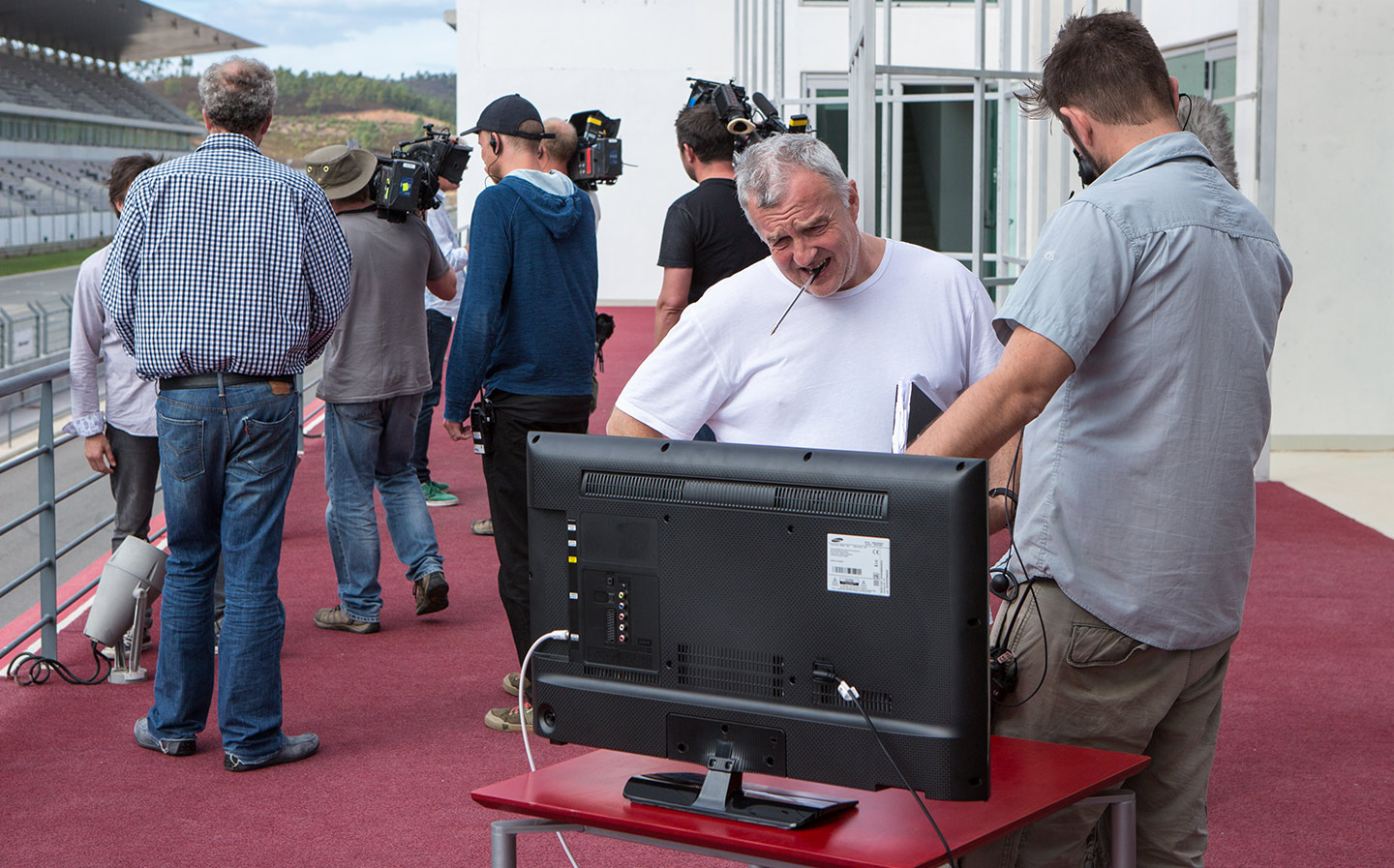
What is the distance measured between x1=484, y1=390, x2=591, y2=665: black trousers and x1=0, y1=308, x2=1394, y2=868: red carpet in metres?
0.45

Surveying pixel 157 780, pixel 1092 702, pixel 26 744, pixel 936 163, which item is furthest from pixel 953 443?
pixel 936 163

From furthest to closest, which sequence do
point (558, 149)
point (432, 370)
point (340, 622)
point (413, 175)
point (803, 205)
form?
point (432, 370), point (340, 622), point (413, 175), point (558, 149), point (803, 205)

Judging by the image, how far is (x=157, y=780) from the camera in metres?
3.44

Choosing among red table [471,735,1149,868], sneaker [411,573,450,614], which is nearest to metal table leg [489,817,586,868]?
red table [471,735,1149,868]

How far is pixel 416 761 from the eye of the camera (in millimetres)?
3617

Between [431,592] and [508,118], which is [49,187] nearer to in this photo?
[431,592]

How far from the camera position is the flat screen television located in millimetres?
1403

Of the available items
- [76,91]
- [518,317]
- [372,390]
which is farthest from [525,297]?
[76,91]

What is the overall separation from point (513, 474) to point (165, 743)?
117cm

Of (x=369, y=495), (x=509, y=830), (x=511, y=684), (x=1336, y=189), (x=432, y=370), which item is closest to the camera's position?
(x=509, y=830)

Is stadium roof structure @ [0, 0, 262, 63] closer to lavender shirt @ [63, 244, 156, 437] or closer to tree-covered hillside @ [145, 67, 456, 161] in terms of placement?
tree-covered hillside @ [145, 67, 456, 161]

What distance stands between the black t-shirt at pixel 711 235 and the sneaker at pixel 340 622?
5.59 feet

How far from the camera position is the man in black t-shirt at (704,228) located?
421cm

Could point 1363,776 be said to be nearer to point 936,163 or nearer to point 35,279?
point 936,163
